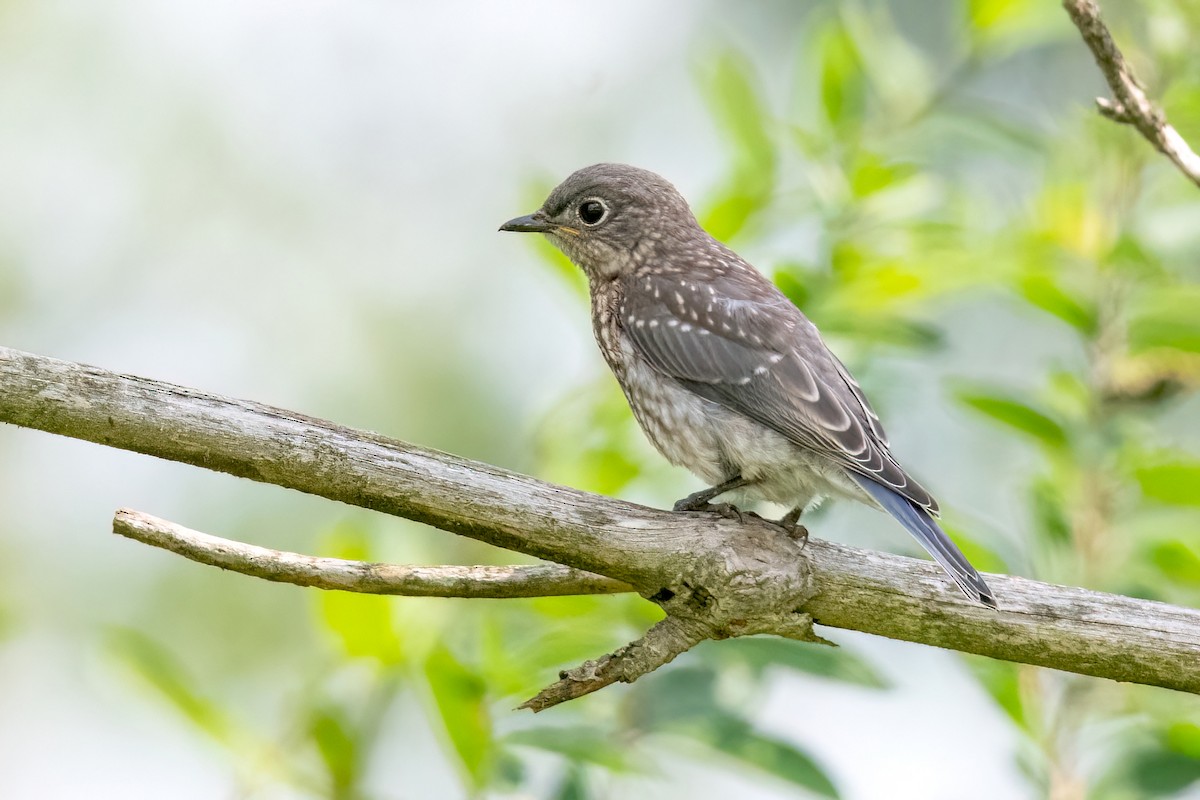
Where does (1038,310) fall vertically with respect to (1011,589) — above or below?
above

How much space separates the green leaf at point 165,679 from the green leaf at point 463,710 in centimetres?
66

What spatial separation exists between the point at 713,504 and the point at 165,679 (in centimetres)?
170

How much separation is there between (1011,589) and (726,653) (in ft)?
3.04

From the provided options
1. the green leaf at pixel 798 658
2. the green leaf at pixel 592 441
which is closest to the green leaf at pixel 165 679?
the green leaf at pixel 592 441

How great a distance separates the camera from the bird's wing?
4.07m

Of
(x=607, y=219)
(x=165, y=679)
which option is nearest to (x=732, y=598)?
(x=165, y=679)

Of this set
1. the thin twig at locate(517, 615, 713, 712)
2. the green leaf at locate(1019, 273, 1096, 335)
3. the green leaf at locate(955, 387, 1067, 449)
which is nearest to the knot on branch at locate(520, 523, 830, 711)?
the thin twig at locate(517, 615, 713, 712)

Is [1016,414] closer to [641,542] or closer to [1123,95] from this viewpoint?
[1123,95]

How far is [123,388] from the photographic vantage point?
3.04m

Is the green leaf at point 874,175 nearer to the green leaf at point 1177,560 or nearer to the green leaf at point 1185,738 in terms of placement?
the green leaf at point 1177,560

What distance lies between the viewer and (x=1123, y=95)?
12.2 feet

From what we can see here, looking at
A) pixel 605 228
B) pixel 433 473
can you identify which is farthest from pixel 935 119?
pixel 433 473

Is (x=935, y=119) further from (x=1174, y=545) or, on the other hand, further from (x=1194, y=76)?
(x=1174, y=545)

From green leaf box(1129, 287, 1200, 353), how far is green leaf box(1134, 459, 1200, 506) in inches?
16.4
